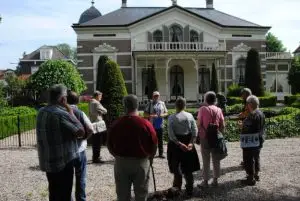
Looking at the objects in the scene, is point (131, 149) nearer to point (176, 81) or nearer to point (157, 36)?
point (176, 81)

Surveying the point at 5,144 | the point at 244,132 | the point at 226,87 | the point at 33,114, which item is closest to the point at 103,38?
the point at 226,87

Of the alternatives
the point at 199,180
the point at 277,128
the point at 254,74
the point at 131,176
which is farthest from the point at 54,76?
the point at 131,176

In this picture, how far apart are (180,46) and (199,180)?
1068 inches

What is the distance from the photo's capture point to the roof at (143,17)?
3512 cm

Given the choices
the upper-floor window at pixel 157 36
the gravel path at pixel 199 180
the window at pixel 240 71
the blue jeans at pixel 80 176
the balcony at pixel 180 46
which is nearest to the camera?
the blue jeans at pixel 80 176

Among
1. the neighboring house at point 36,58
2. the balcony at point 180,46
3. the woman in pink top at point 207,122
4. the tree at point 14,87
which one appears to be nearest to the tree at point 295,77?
the balcony at point 180,46

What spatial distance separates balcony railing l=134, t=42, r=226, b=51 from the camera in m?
33.7

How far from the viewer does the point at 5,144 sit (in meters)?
15.0

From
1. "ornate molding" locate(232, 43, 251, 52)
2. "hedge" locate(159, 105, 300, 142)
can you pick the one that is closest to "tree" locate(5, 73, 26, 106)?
"ornate molding" locate(232, 43, 251, 52)

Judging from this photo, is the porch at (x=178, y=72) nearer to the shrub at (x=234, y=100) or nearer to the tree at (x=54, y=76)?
the shrub at (x=234, y=100)

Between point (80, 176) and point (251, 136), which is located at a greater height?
point (251, 136)

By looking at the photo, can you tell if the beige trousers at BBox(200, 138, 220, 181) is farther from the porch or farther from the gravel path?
the porch

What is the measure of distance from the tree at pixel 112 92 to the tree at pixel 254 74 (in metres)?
18.7

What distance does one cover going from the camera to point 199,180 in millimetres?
8133
